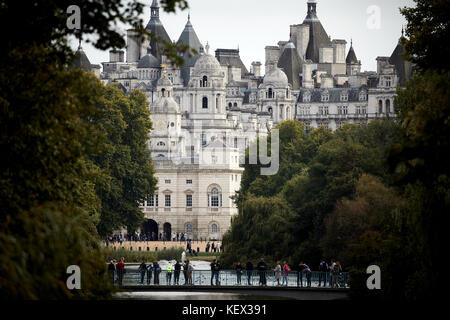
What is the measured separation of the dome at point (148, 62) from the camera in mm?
188750

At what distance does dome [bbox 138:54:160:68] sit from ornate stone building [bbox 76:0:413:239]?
0.13 meters

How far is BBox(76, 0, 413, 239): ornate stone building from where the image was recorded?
128 meters

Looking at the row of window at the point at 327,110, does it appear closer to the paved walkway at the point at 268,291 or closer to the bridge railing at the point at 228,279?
the bridge railing at the point at 228,279

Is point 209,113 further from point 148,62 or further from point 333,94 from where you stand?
point 333,94

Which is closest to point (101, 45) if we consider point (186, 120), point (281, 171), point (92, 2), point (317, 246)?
point (92, 2)

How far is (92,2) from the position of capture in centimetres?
2539

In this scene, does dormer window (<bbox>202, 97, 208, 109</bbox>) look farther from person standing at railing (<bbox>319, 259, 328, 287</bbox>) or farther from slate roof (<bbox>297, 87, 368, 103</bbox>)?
person standing at railing (<bbox>319, 259, 328, 287</bbox>)

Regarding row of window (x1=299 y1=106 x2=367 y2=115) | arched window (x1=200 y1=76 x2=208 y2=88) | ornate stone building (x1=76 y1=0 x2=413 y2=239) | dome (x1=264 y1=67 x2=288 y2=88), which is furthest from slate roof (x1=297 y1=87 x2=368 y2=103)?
arched window (x1=200 y1=76 x2=208 y2=88)

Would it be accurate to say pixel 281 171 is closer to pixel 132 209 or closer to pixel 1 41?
pixel 132 209

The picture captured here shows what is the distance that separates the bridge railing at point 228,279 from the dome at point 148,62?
136235 millimetres

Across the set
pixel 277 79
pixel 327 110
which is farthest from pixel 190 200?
pixel 327 110

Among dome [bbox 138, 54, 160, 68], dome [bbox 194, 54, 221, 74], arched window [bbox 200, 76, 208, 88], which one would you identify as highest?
dome [bbox 138, 54, 160, 68]
